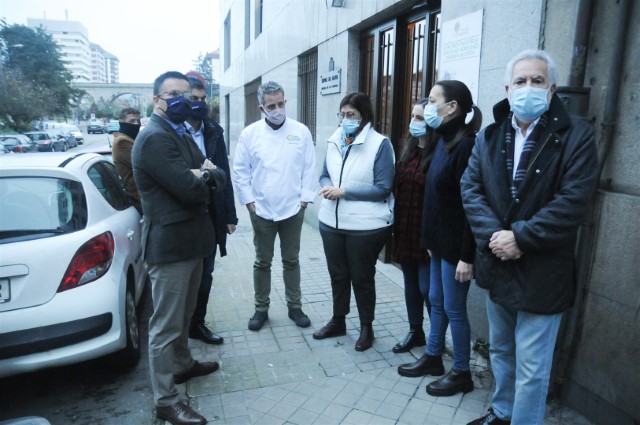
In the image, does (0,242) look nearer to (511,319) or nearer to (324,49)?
(511,319)

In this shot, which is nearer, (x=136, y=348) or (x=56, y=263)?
(x=56, y=263)

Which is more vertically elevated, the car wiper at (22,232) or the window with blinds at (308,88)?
the window with blinds at (308,88)

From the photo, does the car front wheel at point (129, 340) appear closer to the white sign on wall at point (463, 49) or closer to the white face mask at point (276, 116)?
the white face mask at point (276, 116)

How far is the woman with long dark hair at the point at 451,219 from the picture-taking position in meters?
2.85

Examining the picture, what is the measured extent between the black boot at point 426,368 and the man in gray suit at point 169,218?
1.42 m

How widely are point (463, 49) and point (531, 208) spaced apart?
88.6 inches

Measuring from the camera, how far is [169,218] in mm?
2719

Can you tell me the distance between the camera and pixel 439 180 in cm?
290

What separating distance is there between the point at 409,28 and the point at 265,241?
3.16 m

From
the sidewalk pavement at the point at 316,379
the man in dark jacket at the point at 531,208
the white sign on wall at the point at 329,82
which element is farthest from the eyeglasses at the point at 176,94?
the white sign on wall at the point at 329,82

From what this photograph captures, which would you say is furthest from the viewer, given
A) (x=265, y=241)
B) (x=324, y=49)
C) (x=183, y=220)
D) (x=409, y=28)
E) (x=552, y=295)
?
(x=324, y=49)

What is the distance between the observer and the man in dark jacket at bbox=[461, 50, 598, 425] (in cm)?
213

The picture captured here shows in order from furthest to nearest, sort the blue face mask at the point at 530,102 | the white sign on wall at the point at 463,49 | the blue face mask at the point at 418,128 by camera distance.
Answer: the white sign on wall at the point at 463,49, the blue face mask at the point at 418,128, the blue face mask at the point at 530,102

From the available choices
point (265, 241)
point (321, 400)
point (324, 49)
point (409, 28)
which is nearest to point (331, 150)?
point (265, 241)
